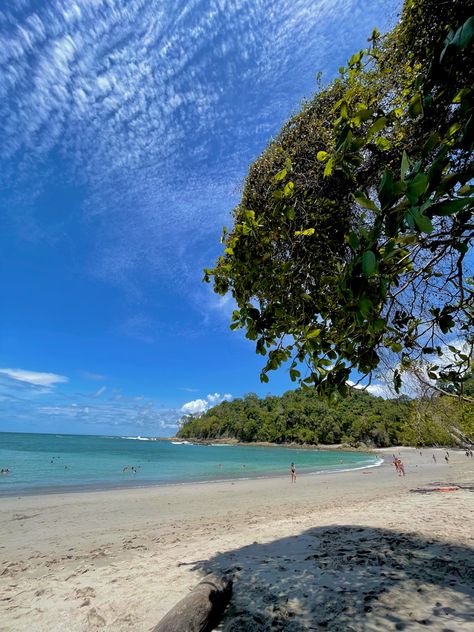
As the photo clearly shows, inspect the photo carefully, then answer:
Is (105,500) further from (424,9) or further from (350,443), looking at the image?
(350,443)

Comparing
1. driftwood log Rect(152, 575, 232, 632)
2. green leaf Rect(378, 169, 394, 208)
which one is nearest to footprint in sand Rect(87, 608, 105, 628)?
driftwood log Rect(152, 575, 232, 632)

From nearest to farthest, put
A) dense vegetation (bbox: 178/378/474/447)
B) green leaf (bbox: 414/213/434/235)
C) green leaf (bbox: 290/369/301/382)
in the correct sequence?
green leaf (bbox: 414/213/434/235), green leaf (bbox: 290/369/301/382), dense vegetation (bbox: 178/378/474/447)

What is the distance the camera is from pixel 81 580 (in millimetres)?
5734

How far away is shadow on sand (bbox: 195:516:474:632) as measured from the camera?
360cm

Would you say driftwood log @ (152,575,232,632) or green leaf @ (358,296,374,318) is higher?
green leaf @ (358,296,374,318)

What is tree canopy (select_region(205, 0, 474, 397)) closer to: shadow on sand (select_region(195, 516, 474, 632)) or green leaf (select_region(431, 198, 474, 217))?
green leaf (select_region(431, 198, 474, 217))

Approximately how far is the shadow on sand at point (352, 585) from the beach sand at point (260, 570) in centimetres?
2

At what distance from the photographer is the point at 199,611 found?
11.7ft

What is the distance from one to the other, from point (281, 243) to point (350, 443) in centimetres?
9650

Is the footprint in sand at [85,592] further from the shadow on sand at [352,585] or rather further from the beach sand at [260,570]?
the shadow on sand at [352,585]

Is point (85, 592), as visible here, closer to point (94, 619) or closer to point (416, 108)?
point (94, 619)

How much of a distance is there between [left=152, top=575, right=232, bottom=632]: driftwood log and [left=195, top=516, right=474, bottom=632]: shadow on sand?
0.47ft

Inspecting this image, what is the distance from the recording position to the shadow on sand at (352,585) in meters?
3.60

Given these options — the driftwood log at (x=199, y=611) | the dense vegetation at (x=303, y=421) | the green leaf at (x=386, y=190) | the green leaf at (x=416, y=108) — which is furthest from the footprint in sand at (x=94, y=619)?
the dense vegetation at (x=303, y=421)
